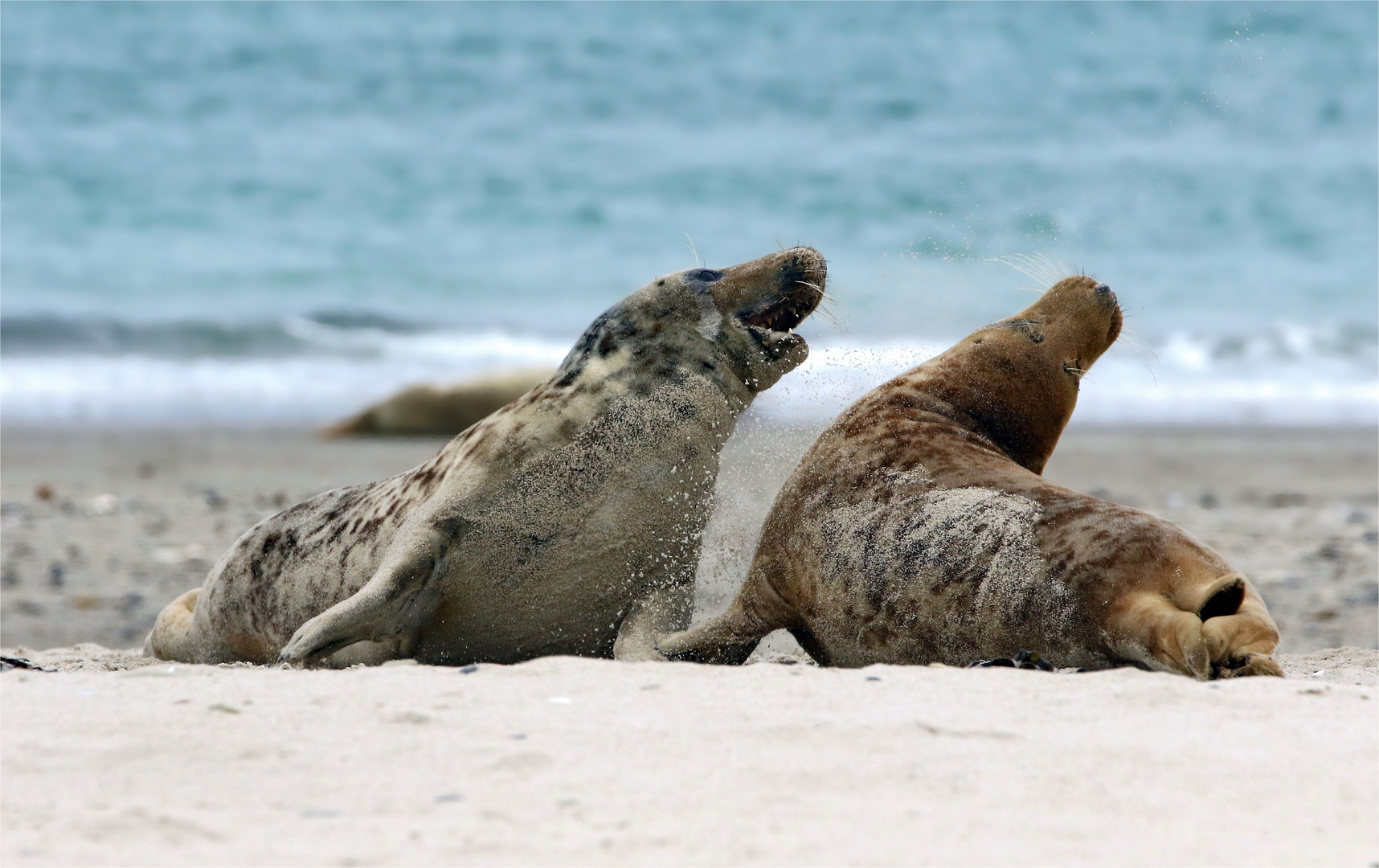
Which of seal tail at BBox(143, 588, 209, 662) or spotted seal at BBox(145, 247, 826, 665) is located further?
seal tail at BBox(143, 588, 209, 662)

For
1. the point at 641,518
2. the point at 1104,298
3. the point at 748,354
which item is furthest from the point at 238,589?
the point at 1104,298

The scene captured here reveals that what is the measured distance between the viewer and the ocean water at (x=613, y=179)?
52.9 ft

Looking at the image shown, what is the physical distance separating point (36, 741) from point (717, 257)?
652 inches

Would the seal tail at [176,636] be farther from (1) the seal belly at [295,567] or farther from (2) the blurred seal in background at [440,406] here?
(2) the blurred seal in background at [440,406]

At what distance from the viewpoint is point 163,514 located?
879 centimetres

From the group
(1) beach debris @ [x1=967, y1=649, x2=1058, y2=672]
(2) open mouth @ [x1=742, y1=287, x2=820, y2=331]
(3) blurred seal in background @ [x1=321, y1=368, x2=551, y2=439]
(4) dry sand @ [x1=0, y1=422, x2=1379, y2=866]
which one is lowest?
(3) blurred seal in background @ [x1=321, y1=368, x2=551, y2=439]

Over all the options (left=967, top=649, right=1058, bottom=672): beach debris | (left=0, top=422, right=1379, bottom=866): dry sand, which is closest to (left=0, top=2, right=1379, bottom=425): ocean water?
(left=967, top=649, right=1058, bottom=672): beach debris

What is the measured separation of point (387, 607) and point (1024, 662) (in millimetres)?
1791

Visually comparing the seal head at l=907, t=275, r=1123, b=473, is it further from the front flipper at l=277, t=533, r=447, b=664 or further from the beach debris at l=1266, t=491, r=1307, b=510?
the beach debris at l=1266, t=491, r=1307, b=510

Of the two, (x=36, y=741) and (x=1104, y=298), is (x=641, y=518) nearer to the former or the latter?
(x=1104, y=298)

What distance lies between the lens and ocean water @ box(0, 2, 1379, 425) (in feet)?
52.9

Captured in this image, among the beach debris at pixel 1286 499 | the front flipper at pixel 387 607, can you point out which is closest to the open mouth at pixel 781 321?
the front flipper at pixel 387 607

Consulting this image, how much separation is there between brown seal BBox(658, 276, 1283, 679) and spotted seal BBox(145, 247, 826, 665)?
0.27m

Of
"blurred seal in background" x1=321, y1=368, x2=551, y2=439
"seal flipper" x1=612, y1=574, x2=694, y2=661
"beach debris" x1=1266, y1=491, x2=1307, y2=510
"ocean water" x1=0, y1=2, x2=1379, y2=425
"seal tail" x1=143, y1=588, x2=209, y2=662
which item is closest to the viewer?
"seal flipper" x1=612, y1=574, x2=694, y2=661
